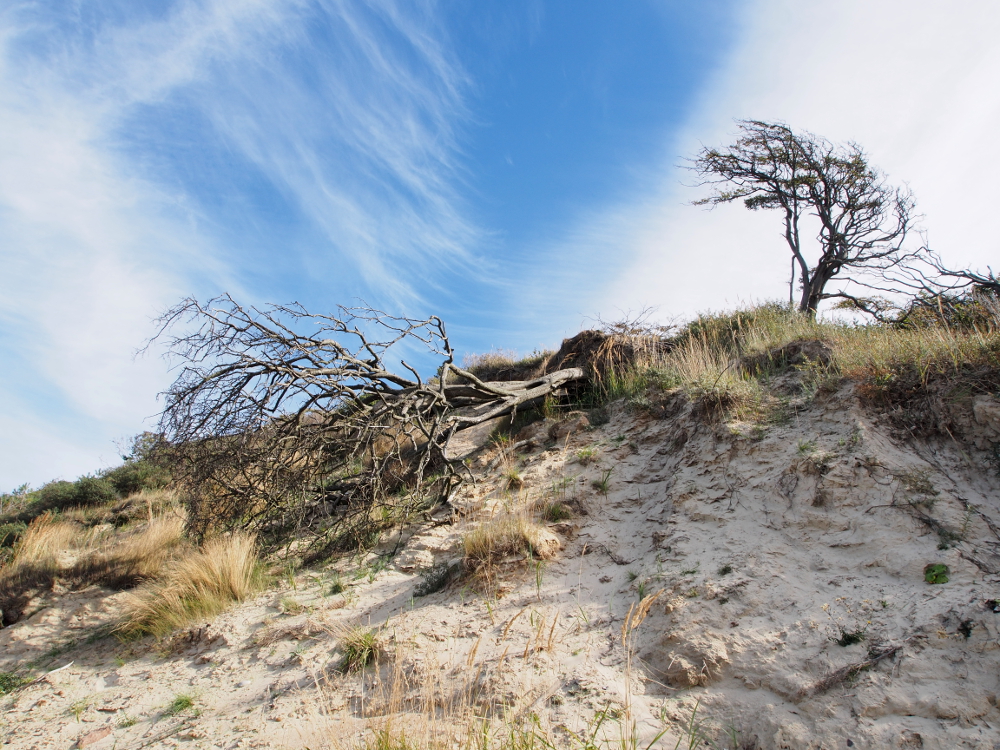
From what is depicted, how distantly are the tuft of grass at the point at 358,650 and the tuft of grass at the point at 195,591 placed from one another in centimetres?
217

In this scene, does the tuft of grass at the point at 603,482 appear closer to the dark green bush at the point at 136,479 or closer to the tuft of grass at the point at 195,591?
the tuft of grass at the point at 195,591

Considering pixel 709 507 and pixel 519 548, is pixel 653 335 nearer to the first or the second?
pixel 709 507

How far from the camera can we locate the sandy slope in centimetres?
365

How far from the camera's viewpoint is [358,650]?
4.98 metres

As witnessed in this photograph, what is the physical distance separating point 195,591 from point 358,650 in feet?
8.66

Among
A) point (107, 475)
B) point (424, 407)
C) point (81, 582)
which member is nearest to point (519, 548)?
point (424, 407)

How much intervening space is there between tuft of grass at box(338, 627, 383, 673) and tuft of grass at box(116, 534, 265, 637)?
7.11 feet

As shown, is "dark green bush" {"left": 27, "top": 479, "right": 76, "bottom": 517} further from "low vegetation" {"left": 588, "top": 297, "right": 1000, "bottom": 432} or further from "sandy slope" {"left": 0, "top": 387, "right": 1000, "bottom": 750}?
"low vegetation" {"left": 588, "top": 297, "right": 1000, "bottom": 432}

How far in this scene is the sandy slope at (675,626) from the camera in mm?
3646

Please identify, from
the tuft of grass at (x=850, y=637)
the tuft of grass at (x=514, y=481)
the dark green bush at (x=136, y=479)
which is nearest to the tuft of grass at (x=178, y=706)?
the tuft of grass at (x=514, y=481)

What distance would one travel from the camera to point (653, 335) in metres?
11.3

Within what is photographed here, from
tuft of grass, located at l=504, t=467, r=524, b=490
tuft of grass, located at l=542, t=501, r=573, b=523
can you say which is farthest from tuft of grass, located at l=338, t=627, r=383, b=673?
tuft of grass, located at l=504, t=467, r=524, b=490

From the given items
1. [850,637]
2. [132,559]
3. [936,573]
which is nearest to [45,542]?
[132,559]

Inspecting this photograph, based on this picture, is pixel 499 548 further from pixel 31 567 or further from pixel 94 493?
pixel 94 493
